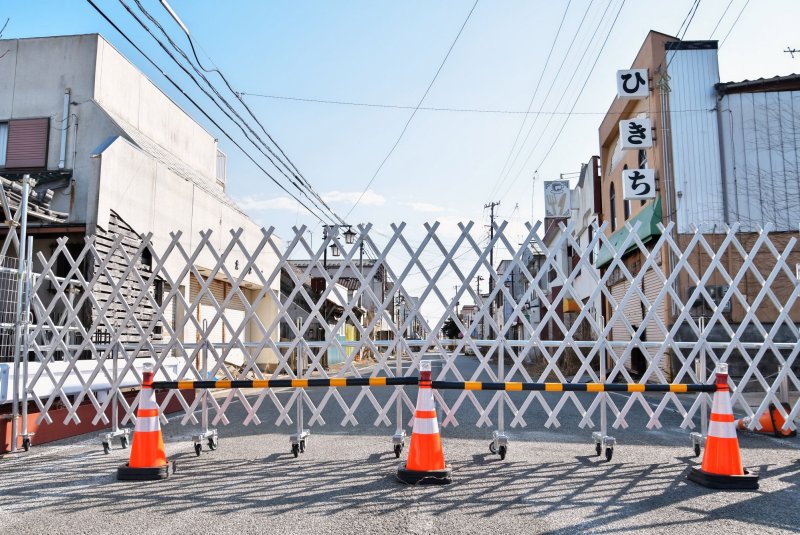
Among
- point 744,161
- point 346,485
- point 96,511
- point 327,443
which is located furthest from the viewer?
point 744,161

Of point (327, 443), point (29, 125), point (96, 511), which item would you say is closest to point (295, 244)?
point (327, 443)

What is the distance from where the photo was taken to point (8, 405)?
21.1 ft

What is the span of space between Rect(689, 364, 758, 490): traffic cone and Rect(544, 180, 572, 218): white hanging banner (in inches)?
935

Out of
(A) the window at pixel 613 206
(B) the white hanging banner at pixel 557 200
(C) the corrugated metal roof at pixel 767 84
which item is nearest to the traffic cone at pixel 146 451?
(C) the corrugated metal roof at pixel 767 84

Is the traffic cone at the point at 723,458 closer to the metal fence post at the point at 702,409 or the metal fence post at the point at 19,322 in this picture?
the metal fence post at the point at 702,409

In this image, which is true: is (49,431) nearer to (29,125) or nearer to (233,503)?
(233,503)

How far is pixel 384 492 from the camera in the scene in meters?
4.29

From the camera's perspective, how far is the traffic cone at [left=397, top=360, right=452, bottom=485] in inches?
176

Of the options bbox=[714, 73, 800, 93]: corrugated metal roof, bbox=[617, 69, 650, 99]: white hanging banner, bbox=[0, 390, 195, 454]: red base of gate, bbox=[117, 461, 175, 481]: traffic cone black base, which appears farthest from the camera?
bbox=[617, 69, 650, 99]: white hanging banner

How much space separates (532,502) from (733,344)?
3076mm

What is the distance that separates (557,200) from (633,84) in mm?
12939

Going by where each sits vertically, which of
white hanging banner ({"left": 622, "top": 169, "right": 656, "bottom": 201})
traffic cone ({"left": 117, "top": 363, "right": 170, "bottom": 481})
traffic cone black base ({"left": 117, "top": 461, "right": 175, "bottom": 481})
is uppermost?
white hanging banner ({"left": 622, "top": 169, "right": 656, "bottom": 201})

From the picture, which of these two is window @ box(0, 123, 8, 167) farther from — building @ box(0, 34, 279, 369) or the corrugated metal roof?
the corrugated metal roof

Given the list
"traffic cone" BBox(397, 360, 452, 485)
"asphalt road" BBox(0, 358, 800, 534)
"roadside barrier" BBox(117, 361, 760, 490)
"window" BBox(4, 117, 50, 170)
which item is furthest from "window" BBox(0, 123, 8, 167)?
"traffic cone" BBox(397, 360, 452, 485)
